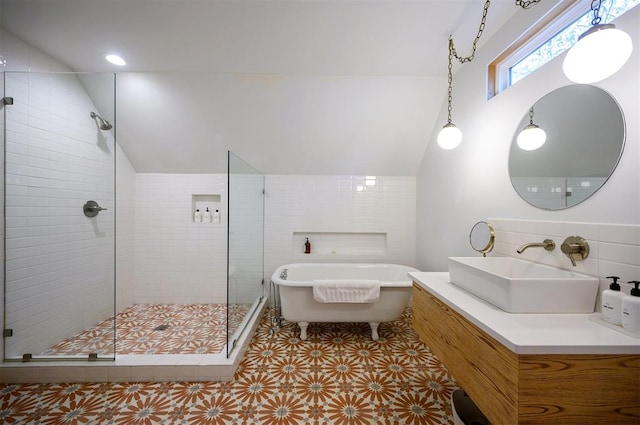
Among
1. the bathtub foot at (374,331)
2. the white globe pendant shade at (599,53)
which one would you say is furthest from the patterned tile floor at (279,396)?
the white globe pendant shade at (599,53)

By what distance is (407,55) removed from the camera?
1991 mm

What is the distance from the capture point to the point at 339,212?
3.23m

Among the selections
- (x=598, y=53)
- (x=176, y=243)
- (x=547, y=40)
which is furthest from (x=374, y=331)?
(x=176, y=243)

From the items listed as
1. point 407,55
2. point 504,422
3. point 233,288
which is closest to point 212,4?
point 407,55

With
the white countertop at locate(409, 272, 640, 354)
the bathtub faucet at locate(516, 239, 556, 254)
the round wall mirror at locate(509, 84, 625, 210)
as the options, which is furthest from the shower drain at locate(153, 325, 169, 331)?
the round wall mirror at locate(509, 84, 625, 210)

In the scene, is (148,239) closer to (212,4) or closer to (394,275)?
(212,4)

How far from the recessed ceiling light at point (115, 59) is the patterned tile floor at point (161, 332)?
2378mm

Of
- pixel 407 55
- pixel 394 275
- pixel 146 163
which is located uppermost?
pixel 407 55

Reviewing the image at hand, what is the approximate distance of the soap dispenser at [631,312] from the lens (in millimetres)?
833

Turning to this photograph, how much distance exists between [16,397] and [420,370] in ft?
9.74

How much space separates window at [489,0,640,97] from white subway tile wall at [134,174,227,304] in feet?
10.2

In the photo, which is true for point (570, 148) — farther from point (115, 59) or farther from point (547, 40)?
point (115, 59)

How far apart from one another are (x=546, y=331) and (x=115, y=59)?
3.44 metres

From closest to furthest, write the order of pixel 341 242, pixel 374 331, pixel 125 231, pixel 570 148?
pixel 570 148
pixel 374 331
pixel 125 231
pixel 341 242
